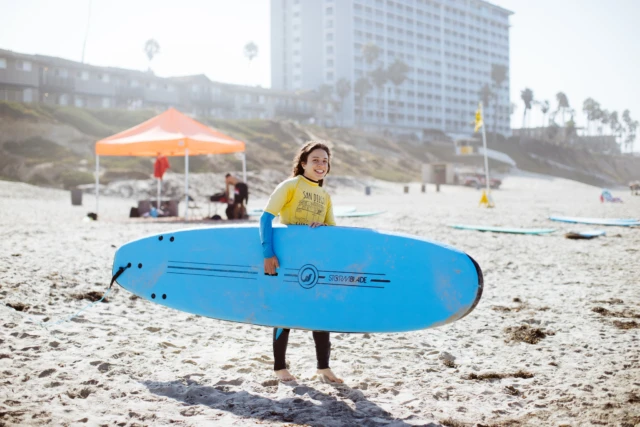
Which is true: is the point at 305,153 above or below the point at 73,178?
below

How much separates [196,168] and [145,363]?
33776 mm

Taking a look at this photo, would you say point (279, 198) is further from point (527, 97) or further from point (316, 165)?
point (527, 97)

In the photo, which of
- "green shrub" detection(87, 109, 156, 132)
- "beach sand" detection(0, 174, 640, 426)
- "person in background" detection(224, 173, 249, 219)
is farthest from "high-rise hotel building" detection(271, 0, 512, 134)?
"beach sand" detection(0, 174, 640, 426)

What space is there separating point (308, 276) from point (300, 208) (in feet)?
1.50

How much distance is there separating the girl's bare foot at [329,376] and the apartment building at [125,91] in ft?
152

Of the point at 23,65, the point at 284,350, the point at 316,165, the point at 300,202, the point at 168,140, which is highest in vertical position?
the point at 23,65

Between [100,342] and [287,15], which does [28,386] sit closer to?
[100,342]

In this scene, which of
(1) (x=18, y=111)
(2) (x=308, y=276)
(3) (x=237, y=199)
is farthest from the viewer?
(1) (x=18, y=111)

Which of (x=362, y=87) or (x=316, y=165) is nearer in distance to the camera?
(x=316, y=165)

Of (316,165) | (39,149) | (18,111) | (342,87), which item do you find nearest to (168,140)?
(316,165)

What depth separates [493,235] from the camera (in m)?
10.6

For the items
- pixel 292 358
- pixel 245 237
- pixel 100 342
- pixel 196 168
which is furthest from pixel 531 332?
pixel 196 168

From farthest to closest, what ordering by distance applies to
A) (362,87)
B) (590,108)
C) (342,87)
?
(590,108), (362,87), (342,87)

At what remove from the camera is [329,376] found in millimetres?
3375
